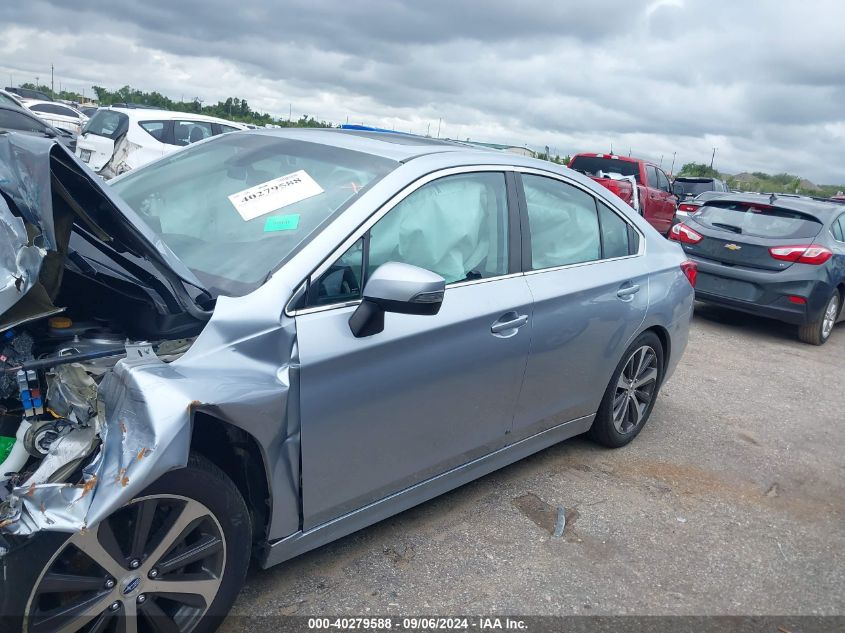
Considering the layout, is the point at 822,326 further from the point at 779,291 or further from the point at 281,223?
the point at 281,223

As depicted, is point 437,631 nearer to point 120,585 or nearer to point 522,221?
point 120,585

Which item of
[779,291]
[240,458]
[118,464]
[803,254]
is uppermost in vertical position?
[803,254]

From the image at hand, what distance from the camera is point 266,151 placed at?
3328mm

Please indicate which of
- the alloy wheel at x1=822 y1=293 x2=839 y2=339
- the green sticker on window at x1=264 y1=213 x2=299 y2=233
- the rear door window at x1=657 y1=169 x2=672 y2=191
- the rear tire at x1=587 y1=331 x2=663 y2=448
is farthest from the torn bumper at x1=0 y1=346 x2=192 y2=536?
the rear door window at x1=657 y1=169 x2=672 y2=191

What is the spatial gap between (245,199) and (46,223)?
3.08ft

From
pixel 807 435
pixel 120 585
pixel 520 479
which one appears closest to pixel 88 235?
pixel 120 585

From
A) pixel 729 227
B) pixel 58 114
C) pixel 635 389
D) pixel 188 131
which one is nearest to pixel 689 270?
pixel 635 389

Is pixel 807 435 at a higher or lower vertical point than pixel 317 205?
lower

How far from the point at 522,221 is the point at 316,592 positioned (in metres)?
1.88

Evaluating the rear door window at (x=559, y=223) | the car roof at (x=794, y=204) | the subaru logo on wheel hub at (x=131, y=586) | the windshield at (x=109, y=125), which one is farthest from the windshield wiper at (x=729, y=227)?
the windshield at (x=109, y=125)

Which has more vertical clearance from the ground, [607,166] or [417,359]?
[607,166]

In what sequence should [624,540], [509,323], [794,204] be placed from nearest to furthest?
[509,323]
[624,540]
[794,204]

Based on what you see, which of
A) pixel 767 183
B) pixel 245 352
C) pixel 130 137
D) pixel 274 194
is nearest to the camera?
pixel 245 352

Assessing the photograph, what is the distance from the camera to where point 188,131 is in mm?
11453
